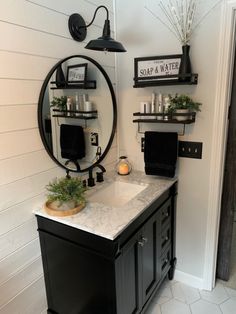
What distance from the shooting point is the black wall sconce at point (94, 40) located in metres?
1.39

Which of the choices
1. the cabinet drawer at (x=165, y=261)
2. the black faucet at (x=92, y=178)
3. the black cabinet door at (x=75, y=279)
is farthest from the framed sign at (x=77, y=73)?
the cabinet drawer at (x=165, y=261)

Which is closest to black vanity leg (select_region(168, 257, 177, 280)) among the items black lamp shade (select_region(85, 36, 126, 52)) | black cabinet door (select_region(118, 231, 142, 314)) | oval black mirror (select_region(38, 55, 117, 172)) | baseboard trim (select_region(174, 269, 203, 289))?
baseboard trim (select_region(174, 269, 203, 289))

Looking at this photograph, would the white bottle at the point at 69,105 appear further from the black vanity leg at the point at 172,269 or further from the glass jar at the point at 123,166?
the black vanity leg at the point at 172,269

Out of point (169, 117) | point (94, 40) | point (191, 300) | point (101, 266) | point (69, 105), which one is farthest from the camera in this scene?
point (191, 300)

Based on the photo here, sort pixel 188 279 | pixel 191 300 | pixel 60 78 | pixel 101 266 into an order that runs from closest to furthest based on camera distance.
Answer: pixel 101 266 < pixel 60 78 < pixel 191 300 < pixel 188 279

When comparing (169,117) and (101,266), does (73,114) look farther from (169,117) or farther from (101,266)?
(101,266)

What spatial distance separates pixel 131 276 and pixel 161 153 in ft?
2.86

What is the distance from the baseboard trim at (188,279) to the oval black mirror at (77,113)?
4.03 feet

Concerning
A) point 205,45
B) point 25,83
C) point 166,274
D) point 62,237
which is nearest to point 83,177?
point 62,237

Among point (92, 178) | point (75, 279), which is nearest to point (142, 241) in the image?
point (75, 279)

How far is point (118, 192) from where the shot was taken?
1.93 m

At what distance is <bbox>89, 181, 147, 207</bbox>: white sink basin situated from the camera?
1.81 m

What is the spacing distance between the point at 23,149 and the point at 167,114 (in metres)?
0.98

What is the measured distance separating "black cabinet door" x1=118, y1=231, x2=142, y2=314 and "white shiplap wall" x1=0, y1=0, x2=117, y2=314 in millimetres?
559
